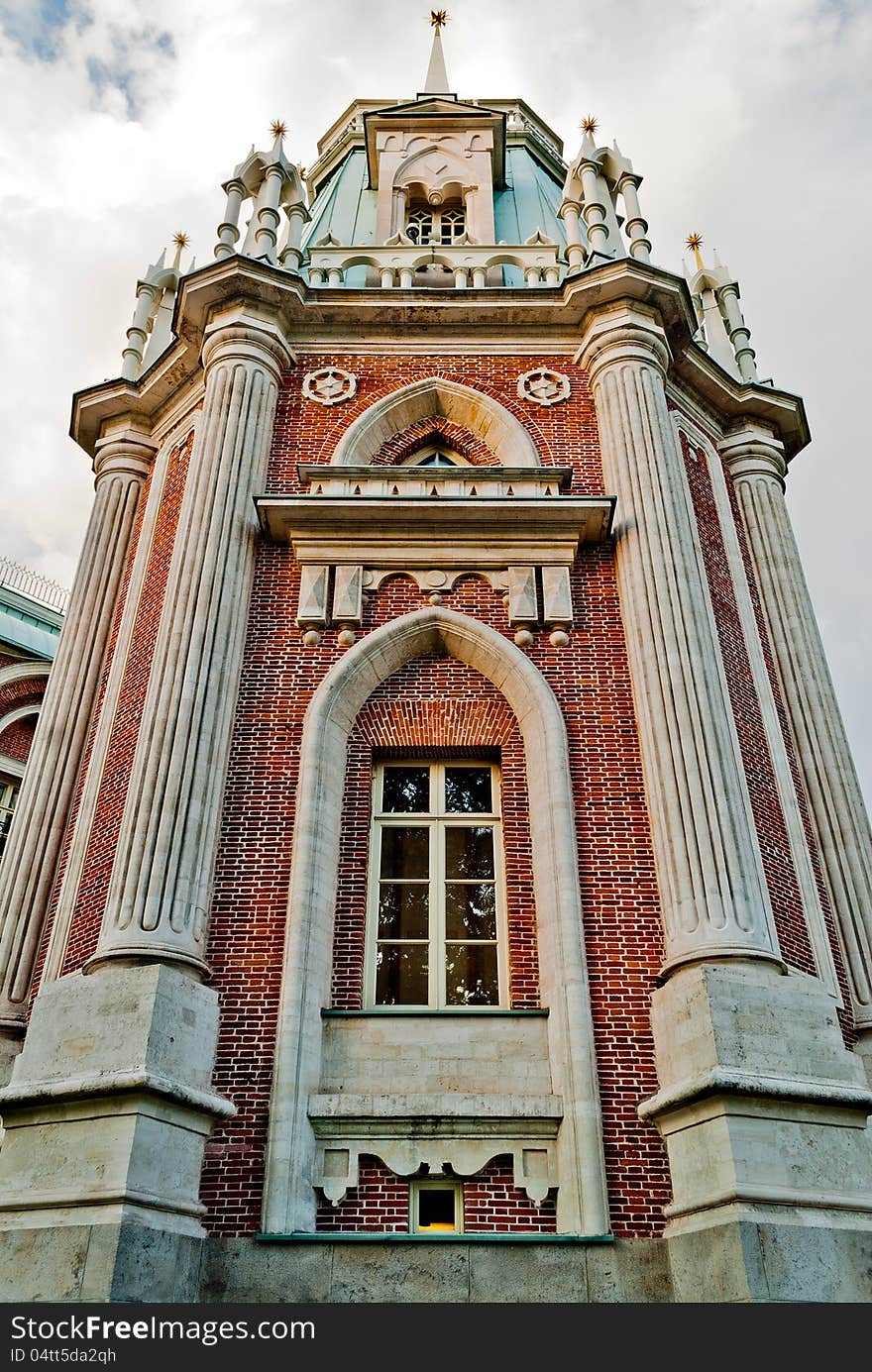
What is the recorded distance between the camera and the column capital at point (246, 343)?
13820 mm

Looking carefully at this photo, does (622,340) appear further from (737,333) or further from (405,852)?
(405,852)

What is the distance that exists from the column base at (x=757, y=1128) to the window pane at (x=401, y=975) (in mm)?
2289

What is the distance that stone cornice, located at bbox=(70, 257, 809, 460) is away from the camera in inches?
556

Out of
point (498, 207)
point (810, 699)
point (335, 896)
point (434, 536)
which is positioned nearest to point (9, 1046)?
point (335, 896)

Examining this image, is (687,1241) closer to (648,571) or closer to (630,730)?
(630,730)

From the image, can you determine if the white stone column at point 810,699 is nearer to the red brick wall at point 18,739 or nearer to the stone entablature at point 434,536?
the stone entablature at point 434,536

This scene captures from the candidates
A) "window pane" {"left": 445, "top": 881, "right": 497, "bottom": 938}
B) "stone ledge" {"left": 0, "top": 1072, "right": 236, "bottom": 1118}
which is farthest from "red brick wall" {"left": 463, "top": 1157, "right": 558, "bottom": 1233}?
"stone ledge" {"left": 0, "top": 1072, "right": 236, "bottom": 1118}

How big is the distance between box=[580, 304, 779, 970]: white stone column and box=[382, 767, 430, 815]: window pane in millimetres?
2342

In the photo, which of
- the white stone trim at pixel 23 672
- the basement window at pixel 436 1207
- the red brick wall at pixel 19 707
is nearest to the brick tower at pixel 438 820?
the basement window at pixel 436 1207
